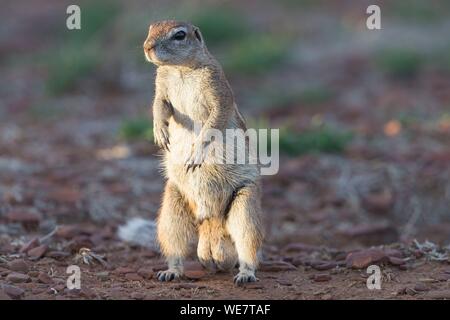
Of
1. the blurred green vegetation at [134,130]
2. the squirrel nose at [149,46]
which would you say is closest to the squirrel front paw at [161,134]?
the squirrel nose at [149,46]

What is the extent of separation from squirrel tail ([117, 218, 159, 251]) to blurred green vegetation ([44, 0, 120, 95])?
7787mm

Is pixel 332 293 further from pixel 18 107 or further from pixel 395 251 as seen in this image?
pixel 18 107

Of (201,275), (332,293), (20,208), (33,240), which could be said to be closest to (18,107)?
(20,208)

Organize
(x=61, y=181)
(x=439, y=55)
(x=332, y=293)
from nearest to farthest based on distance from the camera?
(x=332, y=293)
(x=61, y=181)
(x=439, y=55)

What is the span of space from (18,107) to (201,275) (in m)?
8.91

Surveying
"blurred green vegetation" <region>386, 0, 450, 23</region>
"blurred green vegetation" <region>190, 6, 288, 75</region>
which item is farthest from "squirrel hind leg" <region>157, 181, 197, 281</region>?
"blurred green vegetation" <region>386, 0, 450, 23</region>

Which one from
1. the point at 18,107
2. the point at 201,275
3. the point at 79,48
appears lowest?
the point at 201,275

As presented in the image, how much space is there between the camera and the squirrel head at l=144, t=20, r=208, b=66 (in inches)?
249

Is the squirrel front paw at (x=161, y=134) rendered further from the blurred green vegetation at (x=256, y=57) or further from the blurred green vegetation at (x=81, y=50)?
the blurred green vegetation at (x=256, y=57)

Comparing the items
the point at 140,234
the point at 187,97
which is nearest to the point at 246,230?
the point at 187,97

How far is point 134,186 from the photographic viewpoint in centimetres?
973

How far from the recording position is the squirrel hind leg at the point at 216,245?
6488 millimetres

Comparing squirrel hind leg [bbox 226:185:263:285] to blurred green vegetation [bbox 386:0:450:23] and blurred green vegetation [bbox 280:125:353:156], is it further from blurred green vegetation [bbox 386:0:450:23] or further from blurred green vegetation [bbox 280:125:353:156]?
blurred green vegetation [bbox 386:0:450:23]

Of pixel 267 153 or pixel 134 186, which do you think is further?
pixel 267 153
